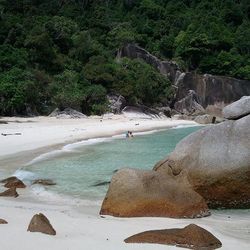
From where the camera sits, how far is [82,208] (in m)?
7.93

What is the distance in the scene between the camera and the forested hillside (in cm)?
4369

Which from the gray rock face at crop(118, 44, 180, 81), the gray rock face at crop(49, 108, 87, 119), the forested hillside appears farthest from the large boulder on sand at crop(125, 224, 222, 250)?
the gray rock face at crop(118, 44, 180, 81)

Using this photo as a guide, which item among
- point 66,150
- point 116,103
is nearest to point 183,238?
point 66,150

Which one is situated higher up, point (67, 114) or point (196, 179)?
point (67, 114)

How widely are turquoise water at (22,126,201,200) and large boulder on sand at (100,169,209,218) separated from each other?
6.20ft

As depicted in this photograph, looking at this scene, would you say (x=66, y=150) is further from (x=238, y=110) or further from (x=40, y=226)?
(x=40, y=226)

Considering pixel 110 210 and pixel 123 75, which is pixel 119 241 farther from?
pixel 123 75

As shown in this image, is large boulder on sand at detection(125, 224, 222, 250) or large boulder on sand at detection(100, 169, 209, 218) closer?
large boulder on sand at detection(125, 224, 222, 250)

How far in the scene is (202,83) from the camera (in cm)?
6334

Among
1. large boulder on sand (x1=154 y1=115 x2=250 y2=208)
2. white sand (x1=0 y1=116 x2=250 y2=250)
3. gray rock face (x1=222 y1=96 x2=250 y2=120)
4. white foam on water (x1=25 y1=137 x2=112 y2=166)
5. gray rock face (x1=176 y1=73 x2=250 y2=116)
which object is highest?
gray rock face (x1=176 y1=73 x2=250 y2=116)

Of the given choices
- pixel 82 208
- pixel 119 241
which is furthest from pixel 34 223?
pixel 82 208

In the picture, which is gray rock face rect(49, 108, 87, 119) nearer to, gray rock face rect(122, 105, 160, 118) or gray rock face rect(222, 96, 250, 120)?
gray rock face rect(122, 105, 160, 118)

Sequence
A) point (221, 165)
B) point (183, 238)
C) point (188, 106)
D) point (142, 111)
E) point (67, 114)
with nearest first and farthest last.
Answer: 1. point (183, 238)
2. point (221, 165)
3. point (67, 114)
4. point (142, 111)
5. point (188, 106)

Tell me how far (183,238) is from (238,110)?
174 inches
